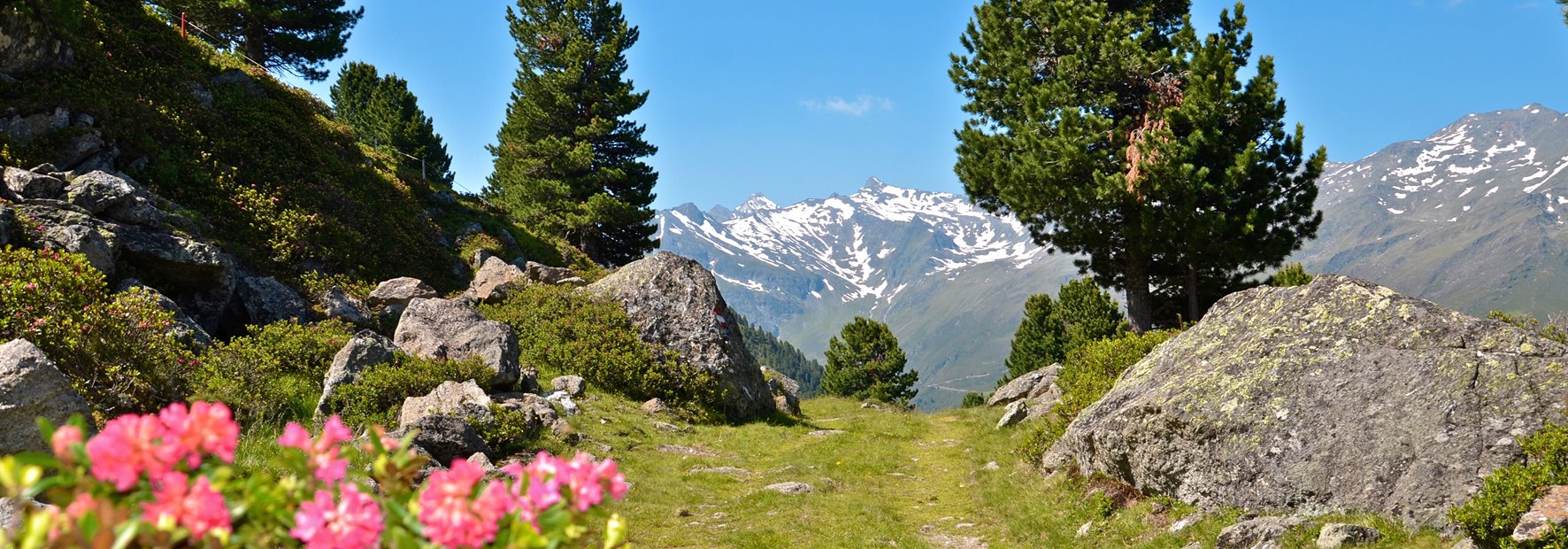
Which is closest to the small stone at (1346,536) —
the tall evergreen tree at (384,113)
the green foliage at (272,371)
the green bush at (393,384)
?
the green bush at (393,384)

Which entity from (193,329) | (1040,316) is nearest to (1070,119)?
(193,329)

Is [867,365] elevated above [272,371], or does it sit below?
above

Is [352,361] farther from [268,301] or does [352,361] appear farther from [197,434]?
[197,434]

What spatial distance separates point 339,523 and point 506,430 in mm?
14730

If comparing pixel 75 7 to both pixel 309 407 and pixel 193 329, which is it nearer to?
pixel 193 329

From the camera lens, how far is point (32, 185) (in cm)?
1803

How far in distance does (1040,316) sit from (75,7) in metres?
54.1

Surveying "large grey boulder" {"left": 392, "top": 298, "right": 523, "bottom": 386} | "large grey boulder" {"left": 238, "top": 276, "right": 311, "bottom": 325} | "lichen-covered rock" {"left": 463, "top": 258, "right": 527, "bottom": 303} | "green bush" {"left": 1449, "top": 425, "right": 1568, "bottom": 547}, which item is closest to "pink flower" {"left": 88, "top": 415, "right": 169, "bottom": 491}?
"green bush" {"left": 1449, "top": 425, "right": 1568, "bottom": 547}

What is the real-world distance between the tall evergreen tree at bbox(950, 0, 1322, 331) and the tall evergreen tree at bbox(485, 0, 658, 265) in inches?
952

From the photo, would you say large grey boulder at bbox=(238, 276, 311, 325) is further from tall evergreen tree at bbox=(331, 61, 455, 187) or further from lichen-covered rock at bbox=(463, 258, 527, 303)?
tall evergreen tree at bbox=(331, 61, 455, 187)

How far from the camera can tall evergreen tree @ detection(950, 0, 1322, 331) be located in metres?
25.1

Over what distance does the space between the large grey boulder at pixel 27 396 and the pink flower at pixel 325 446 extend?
9034 mm

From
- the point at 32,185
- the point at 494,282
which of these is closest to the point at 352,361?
the point at 32,185

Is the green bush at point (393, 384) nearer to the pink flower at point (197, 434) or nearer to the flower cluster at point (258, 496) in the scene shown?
the flower cluster at point (258, 496)
